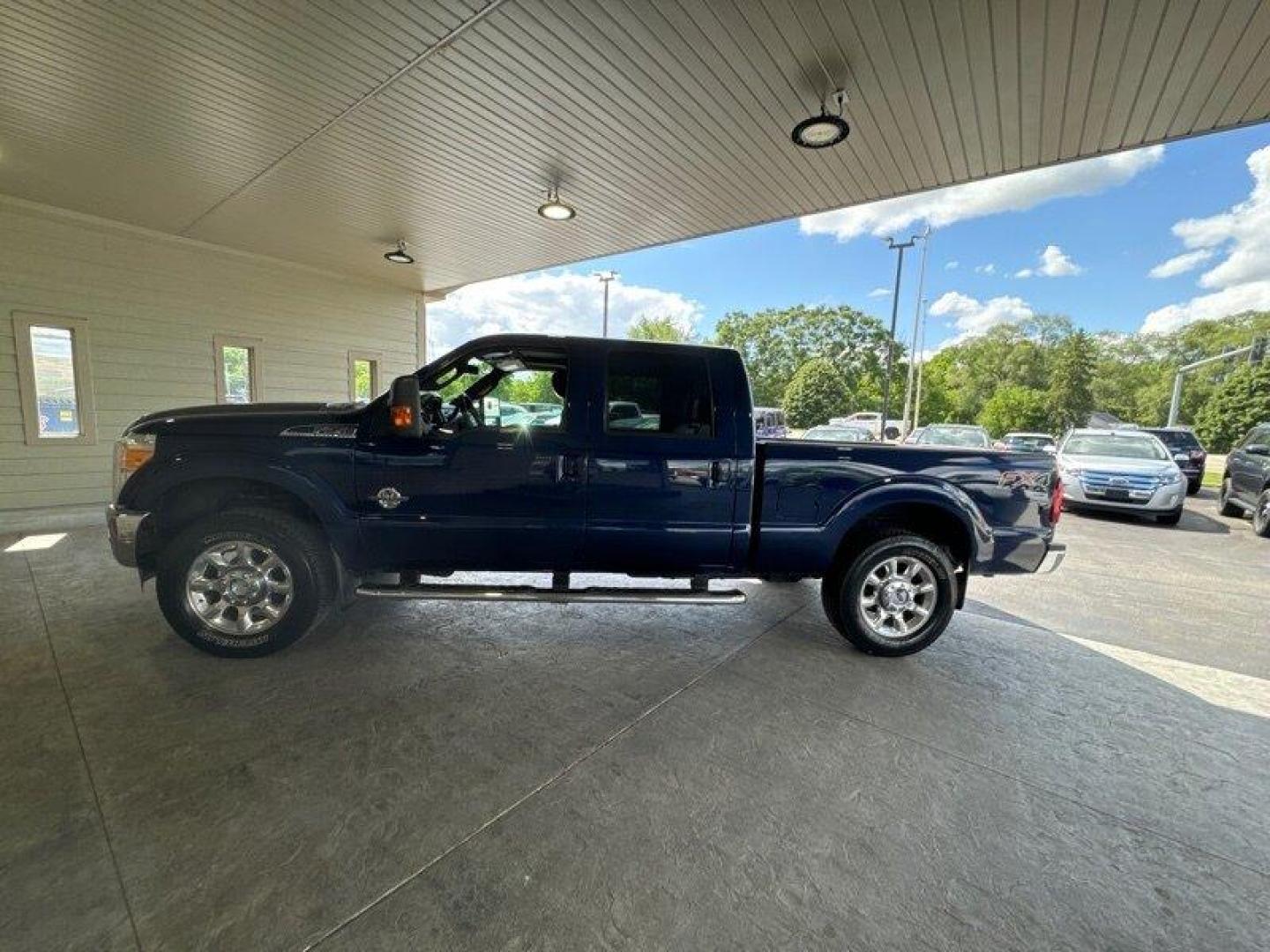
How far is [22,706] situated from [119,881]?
171cm

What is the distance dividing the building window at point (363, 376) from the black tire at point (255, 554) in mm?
6840

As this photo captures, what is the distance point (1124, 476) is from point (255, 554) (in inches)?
442

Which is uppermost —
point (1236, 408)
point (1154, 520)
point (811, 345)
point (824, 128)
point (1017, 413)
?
point (811, 345)

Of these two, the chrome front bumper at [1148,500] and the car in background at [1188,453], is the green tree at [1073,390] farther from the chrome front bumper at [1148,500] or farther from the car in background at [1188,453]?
the chrome front bumper at [1148,500]

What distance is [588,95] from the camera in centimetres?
403

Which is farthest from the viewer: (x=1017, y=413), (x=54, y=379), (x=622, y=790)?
(x=1017, y=413)

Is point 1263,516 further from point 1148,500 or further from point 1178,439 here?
point 1178,439

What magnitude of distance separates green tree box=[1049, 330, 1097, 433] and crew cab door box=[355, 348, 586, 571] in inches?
2153

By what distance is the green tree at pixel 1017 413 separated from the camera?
42.3 m

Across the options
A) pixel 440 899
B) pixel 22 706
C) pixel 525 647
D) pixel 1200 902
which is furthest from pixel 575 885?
pixel 22 706

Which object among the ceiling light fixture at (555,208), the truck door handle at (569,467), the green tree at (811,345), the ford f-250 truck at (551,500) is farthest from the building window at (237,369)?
the green tree at (811,345)

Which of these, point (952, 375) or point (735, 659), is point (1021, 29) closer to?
point (735, 659)

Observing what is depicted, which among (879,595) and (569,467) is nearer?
(569,467)

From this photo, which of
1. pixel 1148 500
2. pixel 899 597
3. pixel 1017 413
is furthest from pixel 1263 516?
pixel 1017 413
